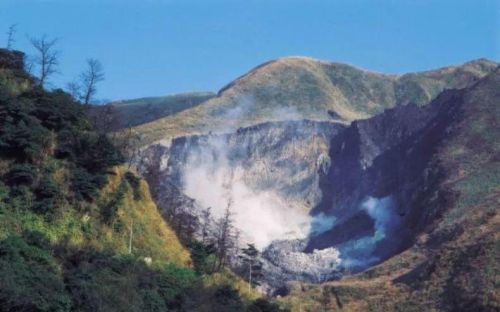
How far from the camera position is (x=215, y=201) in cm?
19900

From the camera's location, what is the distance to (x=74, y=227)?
151ft

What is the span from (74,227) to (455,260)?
80.8 metres

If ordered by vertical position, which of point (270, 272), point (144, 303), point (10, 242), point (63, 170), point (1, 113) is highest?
point (1, 113)

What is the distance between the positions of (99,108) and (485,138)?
113393mm

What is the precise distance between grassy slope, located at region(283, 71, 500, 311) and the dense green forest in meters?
54.8

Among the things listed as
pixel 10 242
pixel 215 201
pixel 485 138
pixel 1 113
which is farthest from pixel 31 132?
pixel 215 201

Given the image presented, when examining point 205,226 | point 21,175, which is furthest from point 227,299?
point 205,226

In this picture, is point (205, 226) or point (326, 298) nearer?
point (205, 226)

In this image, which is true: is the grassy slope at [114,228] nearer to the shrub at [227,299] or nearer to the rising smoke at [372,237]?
the shrub at [227,299]

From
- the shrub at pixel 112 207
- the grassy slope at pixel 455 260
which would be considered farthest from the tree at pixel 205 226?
the shrub at pixel 112 207

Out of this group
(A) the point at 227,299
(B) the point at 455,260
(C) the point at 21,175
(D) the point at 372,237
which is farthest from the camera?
(D) the point at 372,237

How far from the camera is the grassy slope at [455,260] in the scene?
105375 millimetres

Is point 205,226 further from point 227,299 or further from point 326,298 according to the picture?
point 227,299

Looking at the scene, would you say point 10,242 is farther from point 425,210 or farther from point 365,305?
point 425,210
